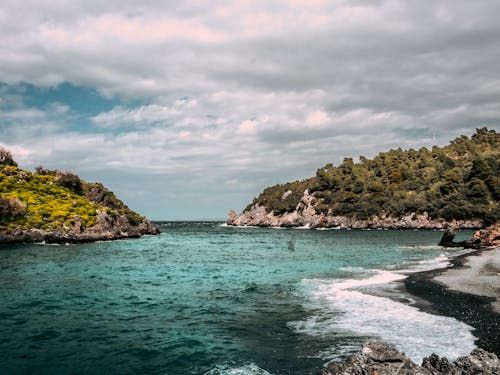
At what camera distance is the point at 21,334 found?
17.3 meters

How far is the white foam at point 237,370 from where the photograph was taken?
1281 centimetres

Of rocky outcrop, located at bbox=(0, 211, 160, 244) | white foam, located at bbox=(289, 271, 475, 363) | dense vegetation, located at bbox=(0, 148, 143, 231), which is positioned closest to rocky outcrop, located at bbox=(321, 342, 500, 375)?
white foam, located at bbox=(289, 271, 475, 363)

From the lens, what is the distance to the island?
246ft

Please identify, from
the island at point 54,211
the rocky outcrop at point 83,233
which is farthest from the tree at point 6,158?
the rocky outcrop at point 83,233

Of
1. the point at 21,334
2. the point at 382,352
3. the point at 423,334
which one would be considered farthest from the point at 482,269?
the point at 21,334

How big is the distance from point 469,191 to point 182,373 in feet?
601

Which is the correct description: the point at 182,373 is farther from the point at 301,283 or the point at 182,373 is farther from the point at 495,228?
the point at 495,228

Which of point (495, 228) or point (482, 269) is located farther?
point (495, 228)

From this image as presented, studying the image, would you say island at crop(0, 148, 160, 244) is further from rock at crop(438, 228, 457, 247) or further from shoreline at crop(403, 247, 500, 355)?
rock at crop(438, 228, 457, 247)

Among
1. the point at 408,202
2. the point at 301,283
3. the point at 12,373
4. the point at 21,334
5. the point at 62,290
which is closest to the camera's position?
the point at 12,373

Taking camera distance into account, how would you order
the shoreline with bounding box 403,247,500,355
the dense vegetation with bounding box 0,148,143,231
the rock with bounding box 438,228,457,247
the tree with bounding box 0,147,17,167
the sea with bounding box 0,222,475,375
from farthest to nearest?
1. the tree with bounding box 0,147,17,167
2. the dense vegetation with bounding box 0,148,143,231
3. the rock with bounding box 438,228,457,247
4. the shoreline with bounding box 403,247,500,355
5. the sea with bounding box 0,222,475,375

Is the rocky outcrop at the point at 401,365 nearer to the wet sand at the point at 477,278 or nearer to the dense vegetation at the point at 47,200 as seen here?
the wet sand at the point at 477,278

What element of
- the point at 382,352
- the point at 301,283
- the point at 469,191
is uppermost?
the point at 469,191

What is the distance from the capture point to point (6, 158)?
108875mm
